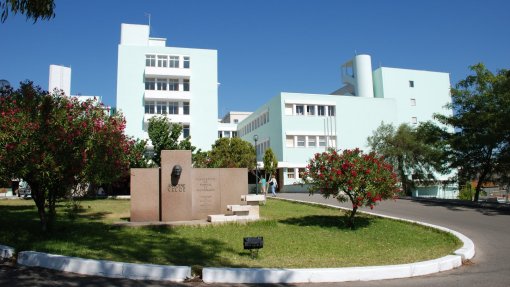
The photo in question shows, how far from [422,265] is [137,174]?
30.3 feet

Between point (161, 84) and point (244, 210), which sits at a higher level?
point (161, 84)

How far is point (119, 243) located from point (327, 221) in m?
7.22

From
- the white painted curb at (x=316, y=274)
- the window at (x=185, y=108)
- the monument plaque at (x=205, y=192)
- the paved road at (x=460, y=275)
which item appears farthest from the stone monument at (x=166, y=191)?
the window at (x=185, y=108)

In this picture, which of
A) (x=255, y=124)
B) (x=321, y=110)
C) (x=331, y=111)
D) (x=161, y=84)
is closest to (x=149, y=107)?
(x=161, y=84)

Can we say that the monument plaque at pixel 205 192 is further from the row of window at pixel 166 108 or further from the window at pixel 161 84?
the window at pixel 161 84

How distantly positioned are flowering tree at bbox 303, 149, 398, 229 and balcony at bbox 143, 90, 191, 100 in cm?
3712

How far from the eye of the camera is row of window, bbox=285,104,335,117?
47.2m

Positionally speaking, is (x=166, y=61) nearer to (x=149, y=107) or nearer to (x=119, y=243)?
(x=149, y=107)

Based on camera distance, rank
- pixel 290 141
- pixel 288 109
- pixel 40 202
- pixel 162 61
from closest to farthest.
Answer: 1. pixel 40 202
2. pixel 290 141
3. pixel 288 109
4. pixel 162 61

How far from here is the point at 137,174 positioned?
1379 centimetres

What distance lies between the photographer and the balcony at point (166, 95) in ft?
156

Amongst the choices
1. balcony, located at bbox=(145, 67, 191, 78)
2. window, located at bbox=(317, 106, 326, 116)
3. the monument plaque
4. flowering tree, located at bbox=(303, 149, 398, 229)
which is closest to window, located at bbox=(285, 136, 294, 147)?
window, located at bbox=(317, 106, 326, 116)

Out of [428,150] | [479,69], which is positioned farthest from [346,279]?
[428,150]

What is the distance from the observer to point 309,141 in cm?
4797
